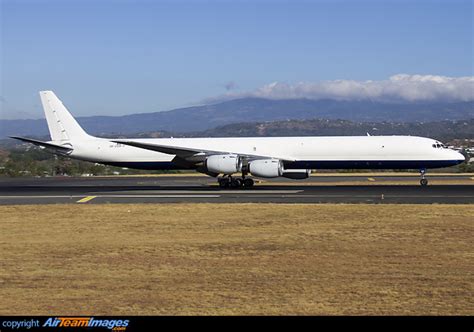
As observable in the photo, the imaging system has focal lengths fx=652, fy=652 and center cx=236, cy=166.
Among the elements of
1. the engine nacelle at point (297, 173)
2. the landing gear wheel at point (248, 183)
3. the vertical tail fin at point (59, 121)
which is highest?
the vertical tail fin at point (59, 121)

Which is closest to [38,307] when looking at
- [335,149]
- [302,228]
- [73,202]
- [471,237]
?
[302,228]

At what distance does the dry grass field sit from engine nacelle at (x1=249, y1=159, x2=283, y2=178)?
11710 mm

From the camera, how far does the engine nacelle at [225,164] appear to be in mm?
39688

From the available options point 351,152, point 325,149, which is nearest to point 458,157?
point 351,152

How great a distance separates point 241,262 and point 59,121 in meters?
33.9

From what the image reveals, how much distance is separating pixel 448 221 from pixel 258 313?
13604mm

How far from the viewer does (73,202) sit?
32625 mm

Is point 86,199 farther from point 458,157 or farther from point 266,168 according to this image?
point 458,157

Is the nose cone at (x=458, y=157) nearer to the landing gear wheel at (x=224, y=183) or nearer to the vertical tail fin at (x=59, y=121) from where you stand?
the landing gear wheel at (x=224, y=183)

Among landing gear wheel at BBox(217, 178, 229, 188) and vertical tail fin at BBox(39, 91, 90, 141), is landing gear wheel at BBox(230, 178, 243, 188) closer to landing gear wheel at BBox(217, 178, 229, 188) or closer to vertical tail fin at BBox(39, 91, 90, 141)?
landing gear wheel at BBox(217, 178, 229, 188)

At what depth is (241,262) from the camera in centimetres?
1627

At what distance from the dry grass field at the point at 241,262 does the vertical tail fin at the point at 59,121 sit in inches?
824
